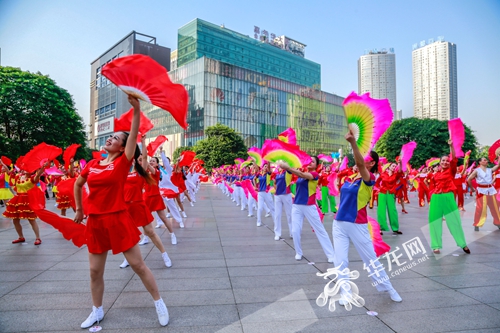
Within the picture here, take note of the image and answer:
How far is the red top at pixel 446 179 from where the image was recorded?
6531 mm

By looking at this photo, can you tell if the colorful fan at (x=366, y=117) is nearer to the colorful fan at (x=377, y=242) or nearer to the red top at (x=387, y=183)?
the colorful fan at (x=377, y=242)

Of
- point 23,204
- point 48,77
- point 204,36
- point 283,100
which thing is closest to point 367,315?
point 23,204

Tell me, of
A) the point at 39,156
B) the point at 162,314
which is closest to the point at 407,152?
the point at 162,314

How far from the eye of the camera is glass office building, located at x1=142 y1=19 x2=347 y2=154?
65.2 metres

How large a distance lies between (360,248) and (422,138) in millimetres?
43970

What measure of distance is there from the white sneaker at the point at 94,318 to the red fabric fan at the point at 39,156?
4015 mm

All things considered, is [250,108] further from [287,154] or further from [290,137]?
[287,154]

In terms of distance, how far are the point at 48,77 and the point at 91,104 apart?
75.3 metres

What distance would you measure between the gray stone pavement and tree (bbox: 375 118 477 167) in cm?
3908

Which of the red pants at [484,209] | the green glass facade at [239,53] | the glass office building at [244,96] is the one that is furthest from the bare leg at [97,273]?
the green glass facade at [239,53]

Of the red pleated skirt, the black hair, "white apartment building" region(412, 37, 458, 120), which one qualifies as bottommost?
the red pleated skirt

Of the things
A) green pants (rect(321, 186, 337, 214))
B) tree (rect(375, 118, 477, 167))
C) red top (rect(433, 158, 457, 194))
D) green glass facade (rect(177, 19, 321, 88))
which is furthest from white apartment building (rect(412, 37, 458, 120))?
green glass facade (rect(177, 19, 321, 88))

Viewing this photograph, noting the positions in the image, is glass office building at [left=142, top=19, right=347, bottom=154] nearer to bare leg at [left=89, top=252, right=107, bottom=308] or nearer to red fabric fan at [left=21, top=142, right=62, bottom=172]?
red fabric fan at [left=21, top=142, right=62, bottom=172]

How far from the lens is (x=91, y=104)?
9925 cm
